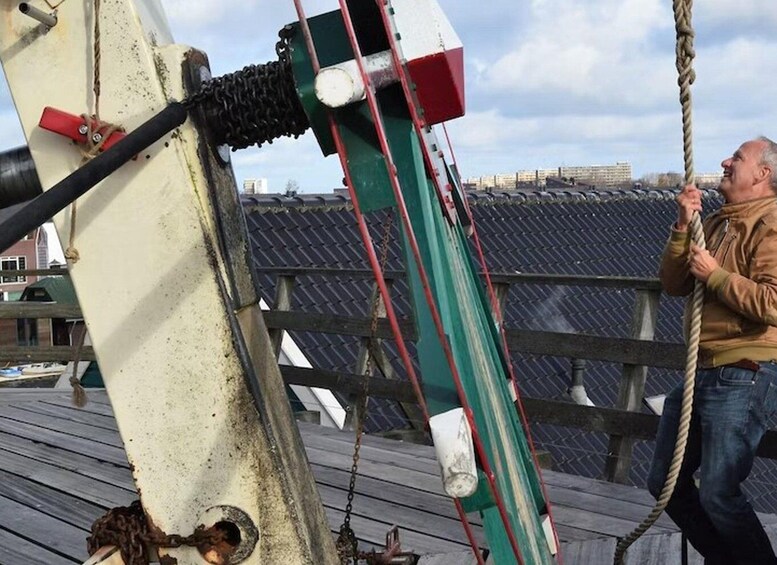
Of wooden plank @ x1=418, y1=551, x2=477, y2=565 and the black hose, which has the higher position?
the black hose

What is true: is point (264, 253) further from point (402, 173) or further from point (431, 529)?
point (402, 173)

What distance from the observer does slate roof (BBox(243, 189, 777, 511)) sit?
1228 cm

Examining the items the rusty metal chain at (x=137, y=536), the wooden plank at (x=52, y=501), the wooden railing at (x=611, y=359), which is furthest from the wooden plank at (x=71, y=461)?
the rusty metal chain at (x=137, y=536)

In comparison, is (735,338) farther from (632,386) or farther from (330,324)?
(330,324)

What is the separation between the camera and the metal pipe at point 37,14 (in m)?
1.68

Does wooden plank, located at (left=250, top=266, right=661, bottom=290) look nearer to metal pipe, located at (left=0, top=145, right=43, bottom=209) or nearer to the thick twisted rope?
the thick twisted rope

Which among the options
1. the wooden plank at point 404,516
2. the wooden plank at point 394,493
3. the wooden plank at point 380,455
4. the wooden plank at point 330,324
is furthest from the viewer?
the wooden plank at point 330,324

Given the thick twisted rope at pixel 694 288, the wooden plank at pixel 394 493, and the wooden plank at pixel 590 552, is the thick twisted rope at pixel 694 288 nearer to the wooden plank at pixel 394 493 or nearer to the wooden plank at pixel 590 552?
the wooden plank at pixel 590 552

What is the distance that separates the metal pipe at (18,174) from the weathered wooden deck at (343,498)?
2174mm

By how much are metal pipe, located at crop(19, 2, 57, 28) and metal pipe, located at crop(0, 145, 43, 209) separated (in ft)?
0.88

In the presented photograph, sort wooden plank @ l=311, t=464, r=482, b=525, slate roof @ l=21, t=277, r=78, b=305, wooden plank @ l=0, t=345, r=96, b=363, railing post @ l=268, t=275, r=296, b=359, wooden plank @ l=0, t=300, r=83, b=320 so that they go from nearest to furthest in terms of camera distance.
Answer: wooden plank @ l=311, t=464, r=482, b=525
railing post @ l=268, t=275, r=296, b=359
wooden plank @ l=0, t=345, r=96, b=363
wooden plank @ l=0, t=300, r=83, b=320
slate roof @ l=21, t=277, r=78, b=305

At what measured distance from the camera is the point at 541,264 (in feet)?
57.4

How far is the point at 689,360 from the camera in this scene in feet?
9.61

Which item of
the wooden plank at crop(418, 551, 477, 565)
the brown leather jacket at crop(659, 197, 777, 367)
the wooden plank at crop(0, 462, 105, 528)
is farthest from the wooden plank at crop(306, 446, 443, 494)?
the brown leather jacket at crop(659, 197, 777, 367)
